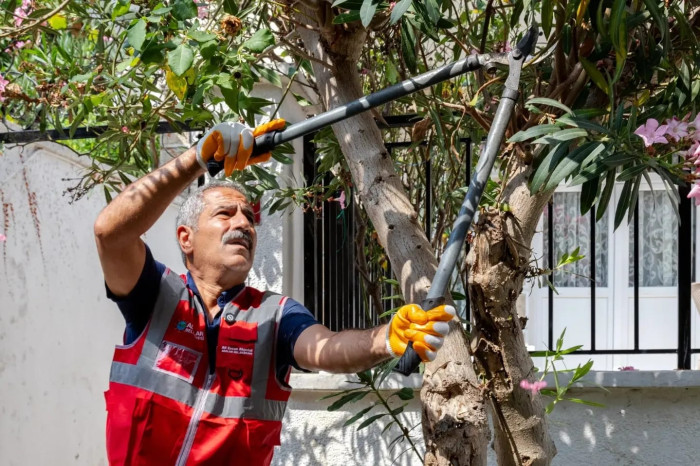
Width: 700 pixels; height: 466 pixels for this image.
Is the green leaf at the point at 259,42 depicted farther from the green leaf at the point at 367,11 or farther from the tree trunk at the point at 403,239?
the green leaf at the point at 367,11

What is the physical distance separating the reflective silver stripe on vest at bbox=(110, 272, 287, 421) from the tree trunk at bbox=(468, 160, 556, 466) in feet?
1.87

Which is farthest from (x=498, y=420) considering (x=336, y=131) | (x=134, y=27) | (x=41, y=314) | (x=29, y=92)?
(x=29, y=92)

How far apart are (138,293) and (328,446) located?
1604 millimetres

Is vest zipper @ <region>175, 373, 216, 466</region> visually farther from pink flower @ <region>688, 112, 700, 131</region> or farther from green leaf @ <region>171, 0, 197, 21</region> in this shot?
pink flower @ <region>688, 112, 700, 131</region>

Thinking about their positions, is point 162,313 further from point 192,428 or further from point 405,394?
point 405,394

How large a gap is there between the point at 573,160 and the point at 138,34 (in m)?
1.17

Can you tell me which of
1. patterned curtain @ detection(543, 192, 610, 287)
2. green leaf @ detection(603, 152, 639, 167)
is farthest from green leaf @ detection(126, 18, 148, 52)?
patterned curtain @ detection(543, 192, 610, 287)

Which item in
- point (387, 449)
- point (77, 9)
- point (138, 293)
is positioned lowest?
point (387, 449)

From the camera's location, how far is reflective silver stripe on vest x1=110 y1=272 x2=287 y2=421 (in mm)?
2180

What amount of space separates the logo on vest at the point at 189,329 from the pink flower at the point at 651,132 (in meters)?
1.20

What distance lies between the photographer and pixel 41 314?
4578mm

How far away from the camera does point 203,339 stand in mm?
2266

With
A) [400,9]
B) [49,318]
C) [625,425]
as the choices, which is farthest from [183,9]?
[49,318]

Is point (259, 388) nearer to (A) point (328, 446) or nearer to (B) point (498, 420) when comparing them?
(B) point (498, 420)
